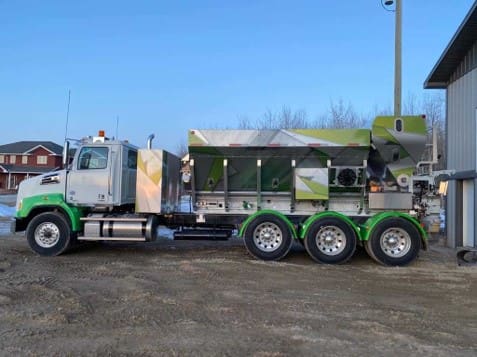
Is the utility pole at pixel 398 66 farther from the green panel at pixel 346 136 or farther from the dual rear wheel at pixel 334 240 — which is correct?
the dual rear wheel at pixel 334 240

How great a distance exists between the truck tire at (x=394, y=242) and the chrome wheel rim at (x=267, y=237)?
215cm

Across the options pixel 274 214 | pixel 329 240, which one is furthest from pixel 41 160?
pixel 329 240

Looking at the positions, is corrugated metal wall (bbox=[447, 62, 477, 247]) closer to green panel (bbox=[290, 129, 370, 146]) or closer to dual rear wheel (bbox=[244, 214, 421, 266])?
dual rear wheel (bbox=[244, 214, 421, 266])

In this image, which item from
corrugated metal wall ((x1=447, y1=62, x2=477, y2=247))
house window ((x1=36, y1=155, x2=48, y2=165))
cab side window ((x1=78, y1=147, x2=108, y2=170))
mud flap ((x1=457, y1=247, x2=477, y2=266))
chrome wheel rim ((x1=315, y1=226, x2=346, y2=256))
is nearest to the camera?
chrome wheel rim ((x1=315, y1=226, x2=346, y2=256))

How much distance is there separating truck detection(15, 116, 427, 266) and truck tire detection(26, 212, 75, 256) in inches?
1.0

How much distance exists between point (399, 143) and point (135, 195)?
269 inches

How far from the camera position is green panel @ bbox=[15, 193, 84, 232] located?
38.9 ft

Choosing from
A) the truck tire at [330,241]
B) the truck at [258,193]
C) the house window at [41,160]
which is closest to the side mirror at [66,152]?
the truck at [258,193]

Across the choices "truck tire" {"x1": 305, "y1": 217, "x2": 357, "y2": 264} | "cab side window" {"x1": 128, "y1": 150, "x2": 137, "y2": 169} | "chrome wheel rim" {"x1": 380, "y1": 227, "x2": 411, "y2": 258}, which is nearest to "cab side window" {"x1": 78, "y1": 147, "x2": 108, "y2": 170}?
"cab side window" {"x1": 128, "y1": 150, "x2": 137, "y2": 169}

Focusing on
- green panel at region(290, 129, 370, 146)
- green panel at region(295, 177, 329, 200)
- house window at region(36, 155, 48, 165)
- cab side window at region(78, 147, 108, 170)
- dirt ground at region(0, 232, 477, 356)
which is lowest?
dirt ground at region(0, 232, 477, 356)

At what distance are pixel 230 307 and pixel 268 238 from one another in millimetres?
4473

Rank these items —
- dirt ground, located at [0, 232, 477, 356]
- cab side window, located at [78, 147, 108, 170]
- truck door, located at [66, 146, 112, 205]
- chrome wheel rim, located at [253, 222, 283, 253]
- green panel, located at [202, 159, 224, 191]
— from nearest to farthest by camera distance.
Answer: dirt ground, located at [0, 232, 477, 356], chrome wheel rim, located at [253, 222, 283, 253], green panel, located at [202, 159, 224, 191], truck door, located at [66, 146, 112, 205], cab side window, located at [78, 147, 108, 170]

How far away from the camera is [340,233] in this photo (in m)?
11.3

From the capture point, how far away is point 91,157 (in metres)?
12.1
